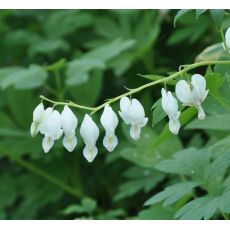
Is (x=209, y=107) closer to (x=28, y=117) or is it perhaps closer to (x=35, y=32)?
(x=28, y=117)

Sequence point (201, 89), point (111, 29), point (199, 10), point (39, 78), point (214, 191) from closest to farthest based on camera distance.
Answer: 1. point (201, 89)
2. point (199, 10)
3. point (214, 191)
4. point (39, 78)
5. point (111, 29)

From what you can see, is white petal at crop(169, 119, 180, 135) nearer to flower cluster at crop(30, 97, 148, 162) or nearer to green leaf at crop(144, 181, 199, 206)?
flower cluster at crop(30, 97, 148, 162)

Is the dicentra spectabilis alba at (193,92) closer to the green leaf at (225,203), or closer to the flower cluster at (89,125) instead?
the flower cluster at (89,125)

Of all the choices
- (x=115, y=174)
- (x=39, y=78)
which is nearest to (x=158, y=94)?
(x=115, y=174)

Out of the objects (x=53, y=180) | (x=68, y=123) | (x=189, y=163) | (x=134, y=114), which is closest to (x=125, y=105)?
(x=134, y=114)

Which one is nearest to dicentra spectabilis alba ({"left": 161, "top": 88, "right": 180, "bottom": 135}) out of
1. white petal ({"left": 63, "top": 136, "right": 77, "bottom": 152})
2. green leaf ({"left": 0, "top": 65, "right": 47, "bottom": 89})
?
white petal ({"left": 63, "top": 136, "right": 77, "bottom": 152})

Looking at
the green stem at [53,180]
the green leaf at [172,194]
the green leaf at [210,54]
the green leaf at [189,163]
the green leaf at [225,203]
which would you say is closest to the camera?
the green leaf at [225,203]

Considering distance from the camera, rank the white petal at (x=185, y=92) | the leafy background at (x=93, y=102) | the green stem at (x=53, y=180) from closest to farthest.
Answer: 1. the white petal at (x=185, y=92)
2. the leafy background at (x=93, y=102)
3. the green stem at (x=53, y=180)

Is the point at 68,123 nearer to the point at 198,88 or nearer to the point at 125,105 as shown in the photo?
the point at 125,105

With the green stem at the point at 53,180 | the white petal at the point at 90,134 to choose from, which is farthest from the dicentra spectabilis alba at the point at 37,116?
the green stem at the point at 53,180
